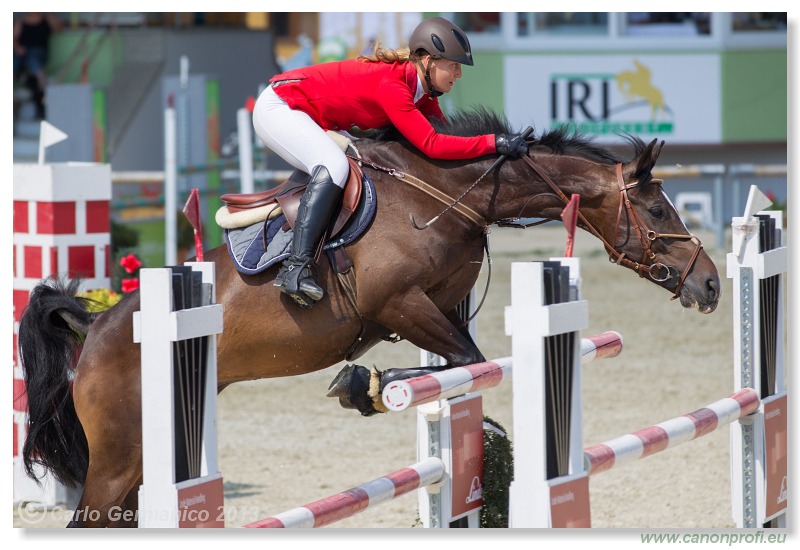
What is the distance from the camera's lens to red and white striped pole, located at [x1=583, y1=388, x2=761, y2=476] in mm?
2996

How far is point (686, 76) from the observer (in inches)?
489

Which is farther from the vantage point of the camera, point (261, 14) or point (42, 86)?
point (261, 14)

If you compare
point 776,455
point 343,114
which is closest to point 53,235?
point 343,114

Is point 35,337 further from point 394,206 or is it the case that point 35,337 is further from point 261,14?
point 261,14

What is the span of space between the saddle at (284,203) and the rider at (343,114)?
0.04 metres

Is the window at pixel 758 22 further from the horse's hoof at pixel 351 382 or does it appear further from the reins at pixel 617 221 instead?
the horse's hoof at pixel 351 382

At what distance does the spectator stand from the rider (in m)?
8.65

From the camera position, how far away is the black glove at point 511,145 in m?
3.67

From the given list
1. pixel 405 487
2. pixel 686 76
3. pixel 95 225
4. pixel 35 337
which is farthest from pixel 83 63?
pixel 405 487

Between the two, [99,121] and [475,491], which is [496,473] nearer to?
[475,491]

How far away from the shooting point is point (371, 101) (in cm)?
361

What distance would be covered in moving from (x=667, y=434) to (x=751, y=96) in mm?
9910

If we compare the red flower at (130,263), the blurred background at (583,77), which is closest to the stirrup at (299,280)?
the red flower at (130,263)

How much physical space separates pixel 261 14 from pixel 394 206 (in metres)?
10.9
